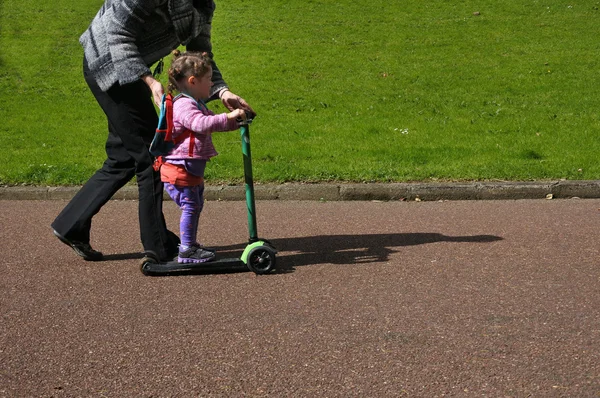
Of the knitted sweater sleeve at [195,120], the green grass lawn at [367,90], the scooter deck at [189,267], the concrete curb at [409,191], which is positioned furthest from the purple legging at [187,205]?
the green grass lawn at [367,90]

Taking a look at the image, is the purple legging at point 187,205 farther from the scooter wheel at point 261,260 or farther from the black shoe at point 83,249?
the black shoe at point 83,249

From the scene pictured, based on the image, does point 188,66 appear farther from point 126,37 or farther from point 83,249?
point 83,249

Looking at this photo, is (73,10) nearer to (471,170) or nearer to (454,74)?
(454,74)

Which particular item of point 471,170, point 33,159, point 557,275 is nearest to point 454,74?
point 471,170

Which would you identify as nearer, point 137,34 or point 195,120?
point 195,120

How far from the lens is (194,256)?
17.9ft

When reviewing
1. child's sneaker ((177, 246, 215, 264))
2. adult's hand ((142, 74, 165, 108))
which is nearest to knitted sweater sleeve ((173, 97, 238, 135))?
adult's hand ((142, 74, 165, 108))

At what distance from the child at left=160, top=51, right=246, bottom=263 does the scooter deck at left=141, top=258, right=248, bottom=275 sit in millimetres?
42

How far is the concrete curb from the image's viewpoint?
7789 mm

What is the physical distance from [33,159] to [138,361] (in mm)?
5993

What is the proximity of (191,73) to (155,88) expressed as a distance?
26 centimetres

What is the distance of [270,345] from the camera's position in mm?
4141

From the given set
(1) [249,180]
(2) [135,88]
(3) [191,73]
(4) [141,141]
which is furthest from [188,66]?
(1) [249,180]

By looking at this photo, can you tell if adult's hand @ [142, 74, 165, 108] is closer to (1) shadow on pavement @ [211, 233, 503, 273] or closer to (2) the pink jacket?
(2) the pink jacket
